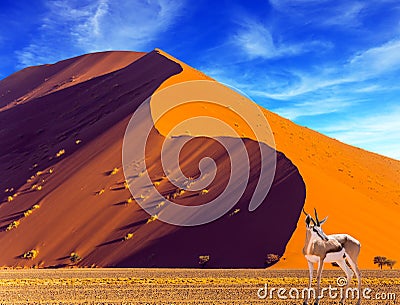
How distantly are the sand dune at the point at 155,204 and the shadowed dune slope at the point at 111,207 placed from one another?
82 mm

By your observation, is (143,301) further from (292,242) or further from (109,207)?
(109,207)

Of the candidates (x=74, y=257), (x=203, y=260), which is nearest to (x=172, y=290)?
(x=203, y=260)

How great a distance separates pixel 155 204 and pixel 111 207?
3478 millimetres

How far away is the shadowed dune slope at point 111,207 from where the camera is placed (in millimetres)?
26906

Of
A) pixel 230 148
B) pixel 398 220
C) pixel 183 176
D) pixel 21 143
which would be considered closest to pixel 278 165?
pixel 230 148

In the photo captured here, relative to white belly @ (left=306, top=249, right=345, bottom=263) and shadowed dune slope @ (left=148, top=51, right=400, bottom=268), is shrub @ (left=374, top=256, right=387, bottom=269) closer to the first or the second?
shadowed dune slope @ (left=148, top=51, right=400, bottom=268)

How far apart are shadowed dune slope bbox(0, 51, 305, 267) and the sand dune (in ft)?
0.27

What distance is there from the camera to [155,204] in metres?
32.3

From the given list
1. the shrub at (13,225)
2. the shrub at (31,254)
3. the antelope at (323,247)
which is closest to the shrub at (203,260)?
the shrub at (31,254)

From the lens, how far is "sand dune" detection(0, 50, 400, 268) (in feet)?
88.1

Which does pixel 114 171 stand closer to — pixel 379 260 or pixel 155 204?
pixel 155 204

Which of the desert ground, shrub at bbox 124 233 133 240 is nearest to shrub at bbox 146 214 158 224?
shrub at bbox 124 233 133 240

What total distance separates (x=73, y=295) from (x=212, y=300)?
15.7 ft

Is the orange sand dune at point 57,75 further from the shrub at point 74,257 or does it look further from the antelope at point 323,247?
the antelope at point 323,247
